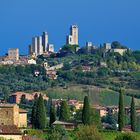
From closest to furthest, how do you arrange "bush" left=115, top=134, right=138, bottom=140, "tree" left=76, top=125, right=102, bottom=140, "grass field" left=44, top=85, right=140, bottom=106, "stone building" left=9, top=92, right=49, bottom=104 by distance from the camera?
"tree" left=76, top=125, right=102, bottom=140, "bush" left=115, top=134, right=138, bottom=140, "stone building" left=9, top=92, right=49, bottom=104, "grass field" left=44, top=85, right=140, bottom=106

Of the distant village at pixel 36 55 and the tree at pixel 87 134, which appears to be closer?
the tree at pixel 87 134

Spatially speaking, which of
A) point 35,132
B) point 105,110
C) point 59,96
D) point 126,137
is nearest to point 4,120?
point 35,132

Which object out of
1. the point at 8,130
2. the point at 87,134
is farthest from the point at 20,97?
the point at 8,130

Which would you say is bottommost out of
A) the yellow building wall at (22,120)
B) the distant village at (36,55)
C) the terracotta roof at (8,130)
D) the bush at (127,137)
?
the bush at (127,137)

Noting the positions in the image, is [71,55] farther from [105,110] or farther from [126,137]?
[126,137]

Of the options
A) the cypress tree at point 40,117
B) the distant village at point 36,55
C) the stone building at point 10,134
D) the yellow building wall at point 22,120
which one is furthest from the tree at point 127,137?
the distant village at point 36,55

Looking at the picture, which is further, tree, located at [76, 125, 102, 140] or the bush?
the bush

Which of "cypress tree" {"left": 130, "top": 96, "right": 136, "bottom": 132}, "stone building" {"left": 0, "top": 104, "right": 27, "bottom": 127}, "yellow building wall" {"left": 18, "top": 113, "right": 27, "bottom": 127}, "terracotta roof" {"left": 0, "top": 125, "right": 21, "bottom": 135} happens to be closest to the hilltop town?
"cypress tree" {"left": 130, "top": 96, "right": 136, "bottom": 132}

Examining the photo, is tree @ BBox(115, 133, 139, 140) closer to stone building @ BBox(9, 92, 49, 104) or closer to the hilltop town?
the hilltop town

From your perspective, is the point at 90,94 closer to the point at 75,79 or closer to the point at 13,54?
the point at 75,79

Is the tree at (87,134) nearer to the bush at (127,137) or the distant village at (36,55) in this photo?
the bush at (127,137)

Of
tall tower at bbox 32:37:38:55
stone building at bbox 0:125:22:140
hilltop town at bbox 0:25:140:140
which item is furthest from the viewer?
tall tower at bbox 32:37:38:55

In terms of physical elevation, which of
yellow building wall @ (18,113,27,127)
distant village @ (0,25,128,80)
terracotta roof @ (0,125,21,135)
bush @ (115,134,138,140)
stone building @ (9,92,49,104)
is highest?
distant village @ (0,25,128,80)

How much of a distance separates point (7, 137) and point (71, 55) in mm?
118013
